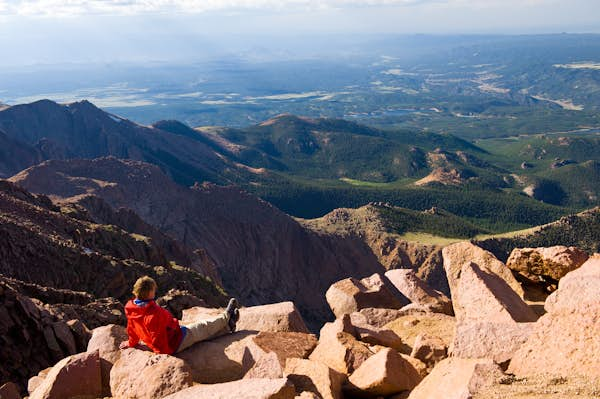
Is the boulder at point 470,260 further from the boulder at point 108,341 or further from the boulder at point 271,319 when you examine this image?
the boulder at point 108,341

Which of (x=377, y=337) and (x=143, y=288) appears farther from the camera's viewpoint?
(x=377, y=337)

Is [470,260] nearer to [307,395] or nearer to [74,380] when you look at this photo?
[307,395]

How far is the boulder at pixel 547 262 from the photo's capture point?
15844mm

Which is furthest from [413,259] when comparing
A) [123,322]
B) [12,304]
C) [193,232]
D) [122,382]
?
[122,382]

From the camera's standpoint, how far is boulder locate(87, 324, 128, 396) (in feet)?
40.8

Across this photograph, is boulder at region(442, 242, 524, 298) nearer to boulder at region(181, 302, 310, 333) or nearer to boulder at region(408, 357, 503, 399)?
boulder at region(181, 302, 310, 333)

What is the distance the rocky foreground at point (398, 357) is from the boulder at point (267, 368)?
2 cm

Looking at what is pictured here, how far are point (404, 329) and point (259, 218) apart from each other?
2526 inches

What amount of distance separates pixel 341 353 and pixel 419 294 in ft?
37.3

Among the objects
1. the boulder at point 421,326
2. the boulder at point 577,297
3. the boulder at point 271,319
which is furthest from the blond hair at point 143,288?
the boulder at point 577,297

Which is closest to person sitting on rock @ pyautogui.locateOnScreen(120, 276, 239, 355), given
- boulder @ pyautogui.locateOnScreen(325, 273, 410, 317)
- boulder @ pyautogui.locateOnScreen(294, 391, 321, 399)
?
boulder @ pyautogui.locateOnScreen(294, 391, 321, 399)

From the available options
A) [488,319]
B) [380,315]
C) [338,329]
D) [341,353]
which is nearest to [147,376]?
[341,353]

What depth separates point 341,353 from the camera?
1270cm

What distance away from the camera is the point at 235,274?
68.5 m
